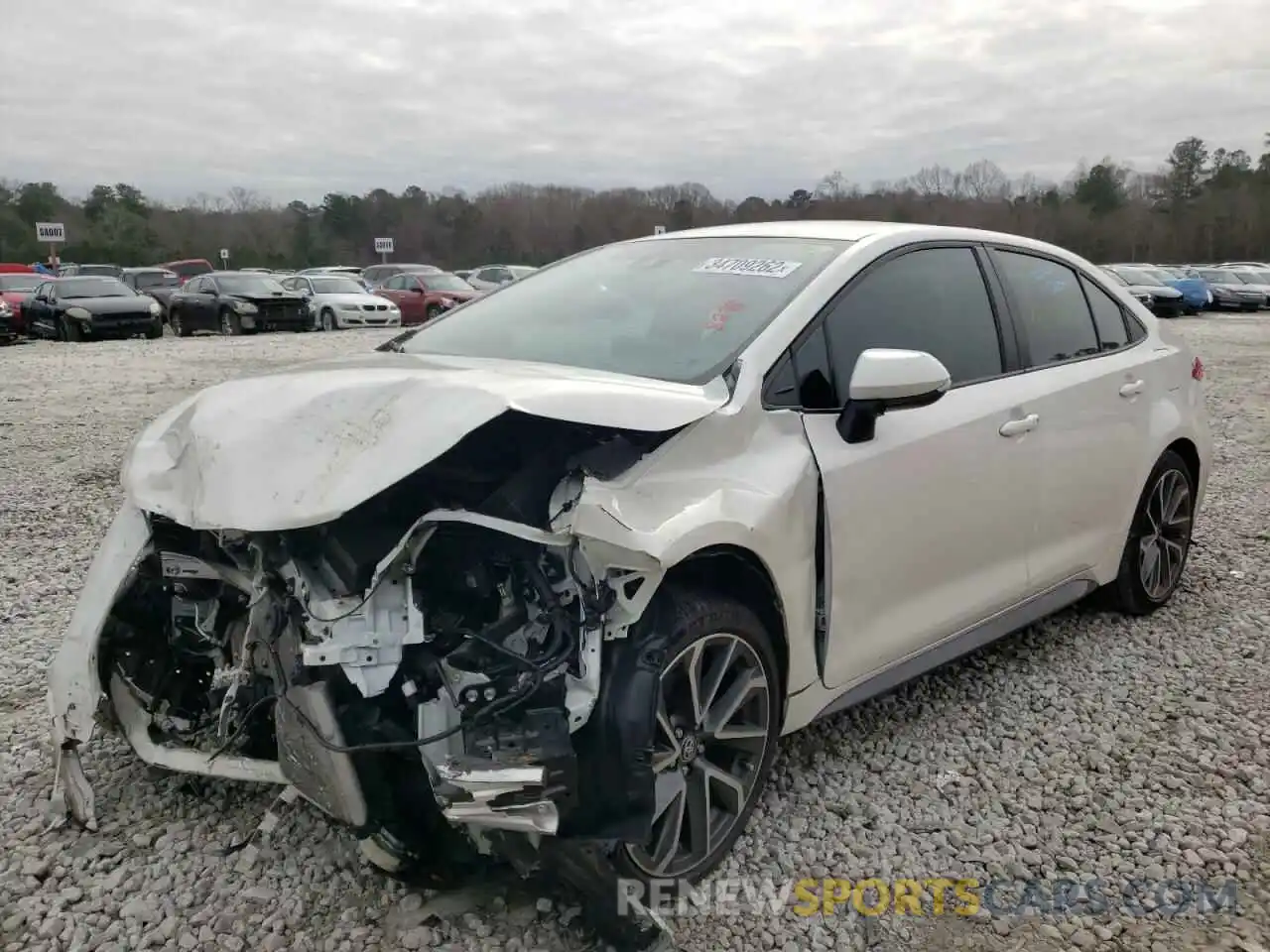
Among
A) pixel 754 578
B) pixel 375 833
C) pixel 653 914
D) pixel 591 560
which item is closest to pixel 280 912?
pixel 375 833

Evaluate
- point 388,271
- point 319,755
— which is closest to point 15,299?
point 388,271

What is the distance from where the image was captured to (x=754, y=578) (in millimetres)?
2656

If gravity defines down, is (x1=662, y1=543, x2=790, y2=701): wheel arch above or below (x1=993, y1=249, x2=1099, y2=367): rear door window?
below

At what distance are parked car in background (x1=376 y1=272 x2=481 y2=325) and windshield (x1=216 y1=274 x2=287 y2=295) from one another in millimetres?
3538

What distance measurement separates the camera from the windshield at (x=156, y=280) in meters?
28.9

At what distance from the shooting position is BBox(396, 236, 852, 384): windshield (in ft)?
9.66

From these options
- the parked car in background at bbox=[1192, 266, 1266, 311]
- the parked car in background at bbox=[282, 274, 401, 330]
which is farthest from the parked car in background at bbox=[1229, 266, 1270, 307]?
the parked car in background at bbox=[282, 274, 401, 330]

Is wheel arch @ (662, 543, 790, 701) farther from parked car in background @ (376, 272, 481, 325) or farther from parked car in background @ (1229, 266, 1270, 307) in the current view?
parked car in background @ (1229, 266, 1270, 307)

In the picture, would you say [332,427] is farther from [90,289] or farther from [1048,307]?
[90,289]

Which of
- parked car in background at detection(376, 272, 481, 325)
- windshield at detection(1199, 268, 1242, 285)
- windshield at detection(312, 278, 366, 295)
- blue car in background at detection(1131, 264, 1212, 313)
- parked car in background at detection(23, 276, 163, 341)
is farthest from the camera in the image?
windshield at detection(1199, 268, 1242, 285)

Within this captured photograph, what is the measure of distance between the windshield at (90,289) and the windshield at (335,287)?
4227mm

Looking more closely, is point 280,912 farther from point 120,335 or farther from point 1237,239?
point 1237,239

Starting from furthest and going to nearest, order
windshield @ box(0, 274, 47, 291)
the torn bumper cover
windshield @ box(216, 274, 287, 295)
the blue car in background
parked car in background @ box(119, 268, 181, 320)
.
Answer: the blue car in background, parked car in background @ box(119, 268, 181, 320), windshield @ box(0, 274, 47, 291), windshield @ box(216, 274, 287, 295), the torn bumper cover

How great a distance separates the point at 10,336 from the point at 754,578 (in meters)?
21.3
